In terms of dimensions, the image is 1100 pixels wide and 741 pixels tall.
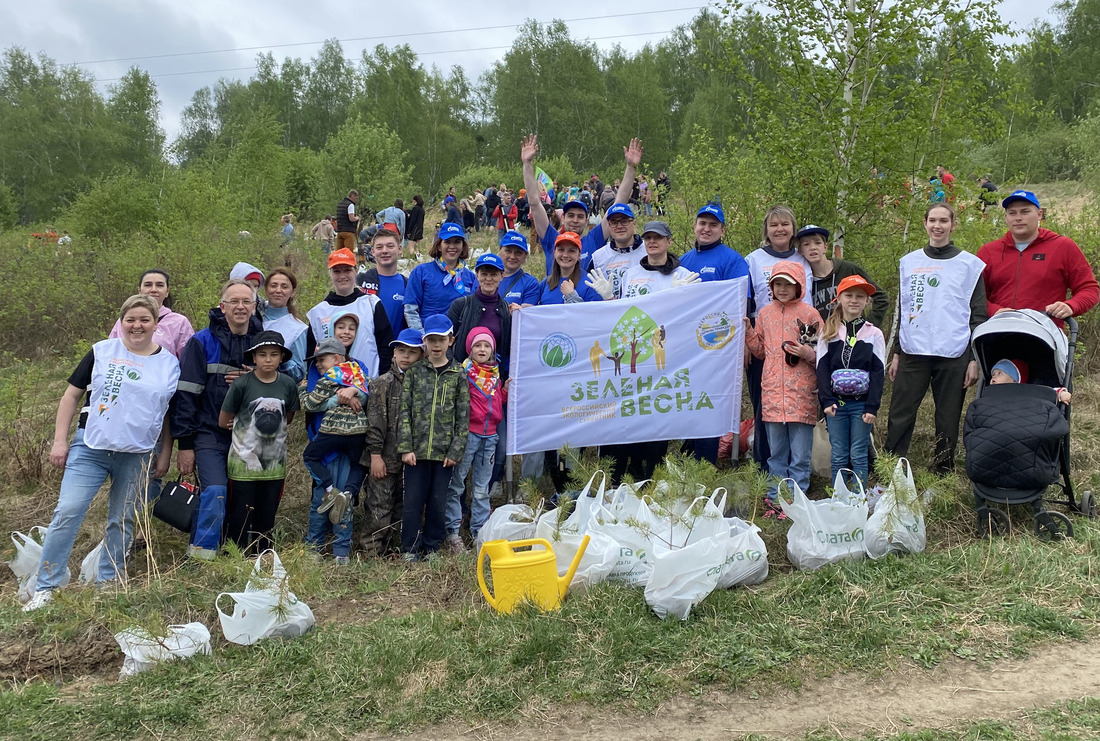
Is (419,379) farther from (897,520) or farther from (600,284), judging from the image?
(897,520)

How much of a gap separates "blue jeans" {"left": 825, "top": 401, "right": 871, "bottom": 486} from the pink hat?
8.51 ft

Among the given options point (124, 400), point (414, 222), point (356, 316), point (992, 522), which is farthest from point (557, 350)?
point (414, 222)

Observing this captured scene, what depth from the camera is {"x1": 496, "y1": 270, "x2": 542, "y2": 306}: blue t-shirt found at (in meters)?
6.61

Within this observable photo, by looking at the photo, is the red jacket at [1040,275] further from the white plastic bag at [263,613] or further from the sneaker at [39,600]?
the sneaker at [39,600]

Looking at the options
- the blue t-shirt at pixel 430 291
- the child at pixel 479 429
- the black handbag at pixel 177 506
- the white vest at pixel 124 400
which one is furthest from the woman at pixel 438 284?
the black handbag at pixel 177 506

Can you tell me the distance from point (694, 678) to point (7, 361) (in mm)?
13320

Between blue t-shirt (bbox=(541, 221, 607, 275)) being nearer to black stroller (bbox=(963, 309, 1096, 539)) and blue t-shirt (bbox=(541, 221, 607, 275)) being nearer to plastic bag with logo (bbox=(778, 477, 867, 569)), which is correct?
plastic bag with logo (bbox=(778, 477, 867, 569))

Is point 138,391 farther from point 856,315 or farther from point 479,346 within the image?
point 856,315

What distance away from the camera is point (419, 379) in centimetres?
575

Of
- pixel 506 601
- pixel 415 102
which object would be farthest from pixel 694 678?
pixel 415 102

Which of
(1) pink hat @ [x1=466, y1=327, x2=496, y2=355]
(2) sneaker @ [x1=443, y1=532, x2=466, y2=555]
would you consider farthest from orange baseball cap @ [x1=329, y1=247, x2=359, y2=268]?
(2) sneaker @ [x1=443, y1=532, x2=466, y2=555]

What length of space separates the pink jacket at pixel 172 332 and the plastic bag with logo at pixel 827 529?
4541 mm

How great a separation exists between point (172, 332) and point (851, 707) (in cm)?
522

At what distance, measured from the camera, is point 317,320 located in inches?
247
